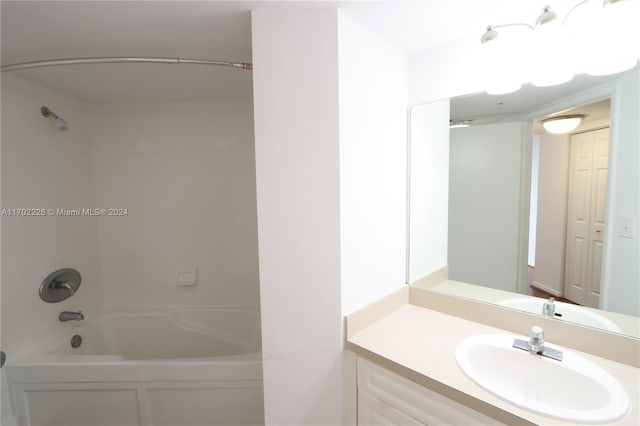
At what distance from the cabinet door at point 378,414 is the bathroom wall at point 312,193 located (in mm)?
86

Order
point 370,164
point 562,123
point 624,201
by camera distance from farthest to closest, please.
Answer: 1. point 370,164
2. point 562,123
3. point 624,201

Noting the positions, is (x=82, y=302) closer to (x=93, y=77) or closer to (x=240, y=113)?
(x=93, y=77)

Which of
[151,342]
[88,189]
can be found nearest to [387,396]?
[151,342]

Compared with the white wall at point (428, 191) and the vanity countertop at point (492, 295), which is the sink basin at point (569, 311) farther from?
the white wall at point (428, 191)

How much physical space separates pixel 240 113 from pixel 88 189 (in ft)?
4.41

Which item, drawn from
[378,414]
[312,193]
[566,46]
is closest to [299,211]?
[312,193]

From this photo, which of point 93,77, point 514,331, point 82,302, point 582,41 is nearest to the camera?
point 582,41

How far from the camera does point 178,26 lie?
3.76 feet

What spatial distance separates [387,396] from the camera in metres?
1.04

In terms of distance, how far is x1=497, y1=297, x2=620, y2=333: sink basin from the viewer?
103cm

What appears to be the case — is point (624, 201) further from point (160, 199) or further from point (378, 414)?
Result: point (160, 199)

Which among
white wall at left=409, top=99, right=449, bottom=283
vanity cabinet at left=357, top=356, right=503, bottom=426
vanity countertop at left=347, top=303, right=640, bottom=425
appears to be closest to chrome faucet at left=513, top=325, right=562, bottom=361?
vanity countertop at left=347, top=303, right=640, bottom=425

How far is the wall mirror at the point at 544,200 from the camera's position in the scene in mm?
994

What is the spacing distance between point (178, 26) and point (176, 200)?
1415 mm
